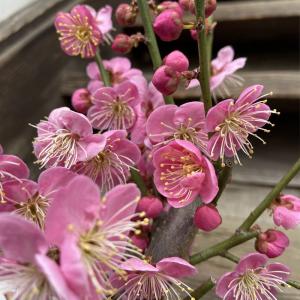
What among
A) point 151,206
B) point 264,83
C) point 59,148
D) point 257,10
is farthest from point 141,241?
point 257,10

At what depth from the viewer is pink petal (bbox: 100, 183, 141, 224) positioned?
38 centimetres

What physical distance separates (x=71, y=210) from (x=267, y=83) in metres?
0.54

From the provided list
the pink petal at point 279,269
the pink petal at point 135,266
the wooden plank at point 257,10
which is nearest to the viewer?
the pink petal at point 135,266

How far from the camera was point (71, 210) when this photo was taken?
36 centimetres

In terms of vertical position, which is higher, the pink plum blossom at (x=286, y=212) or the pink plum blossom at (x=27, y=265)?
the pink plum blossom at (x=27, y=265)

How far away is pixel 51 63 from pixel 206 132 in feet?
1.44

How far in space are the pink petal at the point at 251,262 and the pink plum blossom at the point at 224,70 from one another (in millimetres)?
255

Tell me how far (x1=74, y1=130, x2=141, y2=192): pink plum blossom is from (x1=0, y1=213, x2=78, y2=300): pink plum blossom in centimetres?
16

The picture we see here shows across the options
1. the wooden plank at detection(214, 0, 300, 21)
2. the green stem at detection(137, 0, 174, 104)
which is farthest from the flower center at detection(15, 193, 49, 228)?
the wooden plank at detection(214, 0, 300, 21)

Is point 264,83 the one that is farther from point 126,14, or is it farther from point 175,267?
point 175,267

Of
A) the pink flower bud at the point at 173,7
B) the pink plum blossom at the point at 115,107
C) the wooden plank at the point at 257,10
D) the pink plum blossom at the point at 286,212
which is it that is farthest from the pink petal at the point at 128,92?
the wooden plank at the point at 257,10

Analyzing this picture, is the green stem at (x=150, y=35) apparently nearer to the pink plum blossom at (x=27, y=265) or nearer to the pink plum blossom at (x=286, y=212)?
the pink plum blossom at (x=286, y=212)

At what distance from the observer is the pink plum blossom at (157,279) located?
0.47 m

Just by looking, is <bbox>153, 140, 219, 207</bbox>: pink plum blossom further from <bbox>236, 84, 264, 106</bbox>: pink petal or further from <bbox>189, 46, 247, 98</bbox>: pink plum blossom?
<bbox>189, 46, 247, 98</bbox>: pink plum blossom
